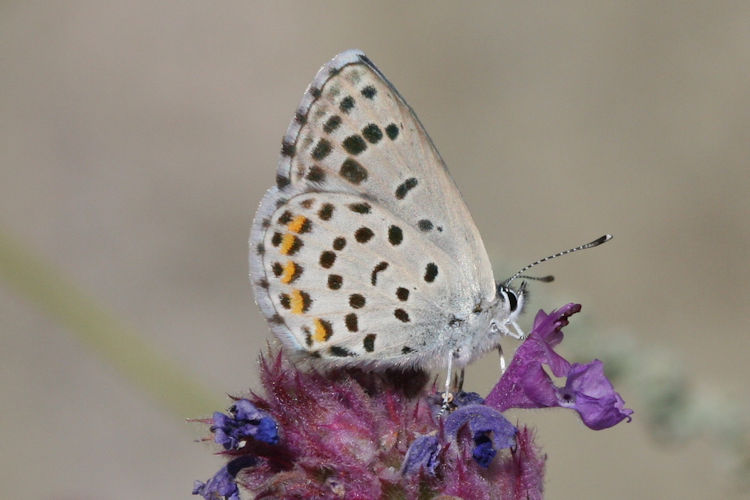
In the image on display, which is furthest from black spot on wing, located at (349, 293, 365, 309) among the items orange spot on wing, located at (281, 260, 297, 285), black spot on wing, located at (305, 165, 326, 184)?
black spot on wing, located at (305, 165, 326, 184)

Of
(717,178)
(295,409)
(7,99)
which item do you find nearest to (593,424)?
(295,409)

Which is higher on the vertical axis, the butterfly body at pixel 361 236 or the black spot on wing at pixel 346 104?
the black spot on wing at pixel 346 104

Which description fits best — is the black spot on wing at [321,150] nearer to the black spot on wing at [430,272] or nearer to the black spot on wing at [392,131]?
the black spot on wing at [392,131]

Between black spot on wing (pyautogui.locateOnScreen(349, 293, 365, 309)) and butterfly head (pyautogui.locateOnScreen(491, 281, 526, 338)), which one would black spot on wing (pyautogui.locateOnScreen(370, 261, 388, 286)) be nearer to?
black spot on wing (pyautogui.locateOnScreen(349, 293, 365, 309))

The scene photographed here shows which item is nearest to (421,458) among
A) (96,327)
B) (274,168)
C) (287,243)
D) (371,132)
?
(287,243)

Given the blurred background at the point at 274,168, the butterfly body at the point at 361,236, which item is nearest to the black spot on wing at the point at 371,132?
the butterfly body at the point at 361,236

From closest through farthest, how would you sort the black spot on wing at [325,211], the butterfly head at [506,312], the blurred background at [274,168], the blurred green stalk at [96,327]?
the black spot on wing at [325,211] → the butterfly head at [506,312] → the blurred green stalk at [96,327] → the blurred background at [274,168]

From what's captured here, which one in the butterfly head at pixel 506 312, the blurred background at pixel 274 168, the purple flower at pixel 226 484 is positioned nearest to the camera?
the purple flower at pixel 226 484

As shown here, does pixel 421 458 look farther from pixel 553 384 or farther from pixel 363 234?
pixel 363 234
